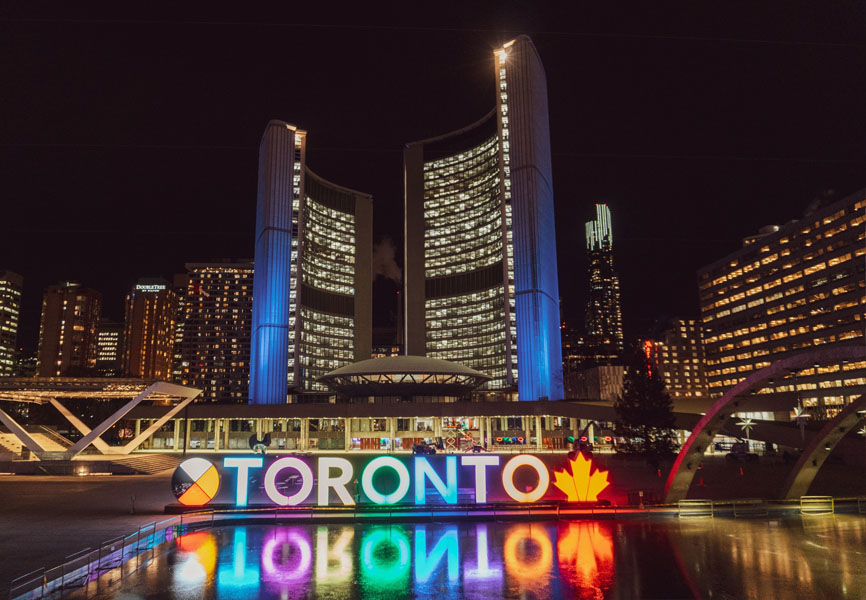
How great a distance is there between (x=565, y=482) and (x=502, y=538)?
654cm

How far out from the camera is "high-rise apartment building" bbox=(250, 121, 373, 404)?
432 feet

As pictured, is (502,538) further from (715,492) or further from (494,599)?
(715,492)

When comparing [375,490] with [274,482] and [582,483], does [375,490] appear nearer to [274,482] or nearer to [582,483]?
[274,482]

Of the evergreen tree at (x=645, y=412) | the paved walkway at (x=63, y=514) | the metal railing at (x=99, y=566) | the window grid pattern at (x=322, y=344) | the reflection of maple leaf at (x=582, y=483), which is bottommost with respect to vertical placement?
the paved walkway at (x=63, y=514)

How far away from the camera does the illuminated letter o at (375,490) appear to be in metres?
24.0

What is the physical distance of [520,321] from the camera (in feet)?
398

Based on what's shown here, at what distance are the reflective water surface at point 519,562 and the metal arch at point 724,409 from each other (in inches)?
107

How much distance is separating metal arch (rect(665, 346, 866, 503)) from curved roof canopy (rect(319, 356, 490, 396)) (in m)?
73.0

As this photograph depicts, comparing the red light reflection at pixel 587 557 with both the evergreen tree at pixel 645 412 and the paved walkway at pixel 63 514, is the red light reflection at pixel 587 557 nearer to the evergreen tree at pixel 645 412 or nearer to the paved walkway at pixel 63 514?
the paved walkway at pixel 63 514

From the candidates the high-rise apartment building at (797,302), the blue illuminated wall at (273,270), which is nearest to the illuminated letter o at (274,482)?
the blue illuminated wall at (273,270)

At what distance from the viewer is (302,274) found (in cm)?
15962

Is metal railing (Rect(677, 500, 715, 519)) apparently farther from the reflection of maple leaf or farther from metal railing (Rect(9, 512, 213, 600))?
metal railing (Rect(9, 512, 213, 600))

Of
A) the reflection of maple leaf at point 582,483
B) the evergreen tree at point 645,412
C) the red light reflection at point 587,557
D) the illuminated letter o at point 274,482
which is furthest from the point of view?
the evergreen tree at point 645,412

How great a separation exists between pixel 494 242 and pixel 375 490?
12955 centimetres
